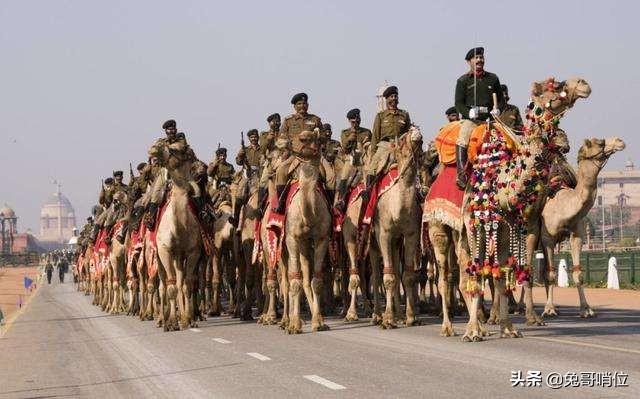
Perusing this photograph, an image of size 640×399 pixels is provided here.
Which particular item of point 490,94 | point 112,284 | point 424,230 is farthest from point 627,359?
point 112,284

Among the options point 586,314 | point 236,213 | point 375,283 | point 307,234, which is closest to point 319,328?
point 307,234

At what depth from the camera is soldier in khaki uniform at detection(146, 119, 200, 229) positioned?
21984 mm

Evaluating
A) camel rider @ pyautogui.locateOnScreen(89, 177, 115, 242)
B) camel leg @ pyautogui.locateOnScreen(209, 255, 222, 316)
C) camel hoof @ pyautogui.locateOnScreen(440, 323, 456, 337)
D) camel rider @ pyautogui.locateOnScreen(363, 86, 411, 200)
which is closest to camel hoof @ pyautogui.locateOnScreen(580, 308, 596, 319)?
camel rider @ pyautogui.locateOnScreen(363, 86, 411, 200)

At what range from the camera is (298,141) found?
19.7 m

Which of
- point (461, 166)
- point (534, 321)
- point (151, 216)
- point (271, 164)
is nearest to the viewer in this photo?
point (461, 166)

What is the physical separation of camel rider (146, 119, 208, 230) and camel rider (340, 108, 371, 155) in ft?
11.2

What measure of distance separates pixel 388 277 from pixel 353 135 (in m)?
6.51

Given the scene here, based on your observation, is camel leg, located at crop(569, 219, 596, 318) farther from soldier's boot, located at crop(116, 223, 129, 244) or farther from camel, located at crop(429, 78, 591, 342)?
soldier's boot, located at crop(116, 223, 129, 244)

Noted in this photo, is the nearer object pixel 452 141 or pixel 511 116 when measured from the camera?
pixel 452 141

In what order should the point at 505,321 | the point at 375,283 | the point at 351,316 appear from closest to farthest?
1. the point at 505,321
2. the point at 375,283
3. the point at 351,316

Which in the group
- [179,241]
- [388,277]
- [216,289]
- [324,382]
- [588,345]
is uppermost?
[179,241]

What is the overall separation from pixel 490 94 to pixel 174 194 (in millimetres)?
7422

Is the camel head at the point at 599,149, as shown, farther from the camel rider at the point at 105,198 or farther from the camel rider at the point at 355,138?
the camel rider at the point at 105,198

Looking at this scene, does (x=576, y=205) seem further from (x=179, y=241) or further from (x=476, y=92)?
(x=179, y=241)
